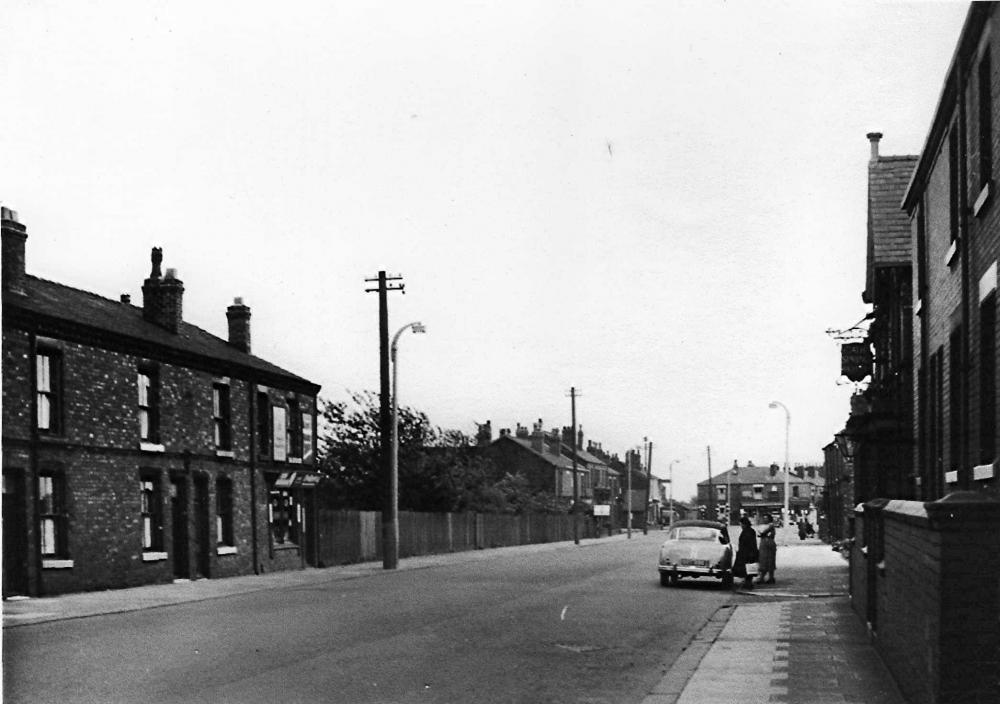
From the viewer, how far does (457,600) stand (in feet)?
72.8

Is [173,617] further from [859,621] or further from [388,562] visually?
[388,562]

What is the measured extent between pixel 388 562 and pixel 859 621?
20791 mm

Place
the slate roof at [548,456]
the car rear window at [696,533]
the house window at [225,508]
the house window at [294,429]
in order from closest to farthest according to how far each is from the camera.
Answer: the car rear window at [696,533] → the house window at [225,508] → the house window at [294,429] → the slate roof at [548,456]

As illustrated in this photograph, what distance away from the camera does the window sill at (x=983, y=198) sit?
11084 mm

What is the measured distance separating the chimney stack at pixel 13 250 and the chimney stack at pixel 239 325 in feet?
39.2

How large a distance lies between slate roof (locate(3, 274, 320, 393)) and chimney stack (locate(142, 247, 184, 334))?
0.25 m

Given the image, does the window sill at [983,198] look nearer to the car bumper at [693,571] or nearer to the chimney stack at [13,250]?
the car bumper at [693,571]

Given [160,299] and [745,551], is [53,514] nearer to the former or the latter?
[160,299]

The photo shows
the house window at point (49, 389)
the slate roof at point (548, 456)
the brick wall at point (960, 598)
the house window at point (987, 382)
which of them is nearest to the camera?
the brick wall at point (960, 598)

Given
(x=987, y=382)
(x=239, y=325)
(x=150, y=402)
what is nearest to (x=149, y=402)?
(x=150, y=402)

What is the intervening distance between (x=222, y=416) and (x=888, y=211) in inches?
712

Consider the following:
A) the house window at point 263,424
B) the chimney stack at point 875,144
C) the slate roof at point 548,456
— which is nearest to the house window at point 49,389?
the house window at point 263,424

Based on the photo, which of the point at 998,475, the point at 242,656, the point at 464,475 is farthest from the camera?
the point at 464,475

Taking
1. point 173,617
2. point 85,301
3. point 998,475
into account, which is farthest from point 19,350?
point 998,475
